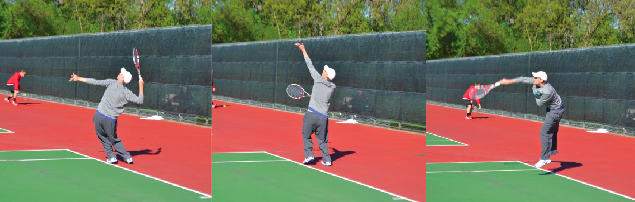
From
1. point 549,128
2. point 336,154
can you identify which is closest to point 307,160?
point 336,154

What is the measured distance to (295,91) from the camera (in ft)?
28.5

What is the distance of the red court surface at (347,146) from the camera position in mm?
7812

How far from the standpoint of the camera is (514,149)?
47.5ft

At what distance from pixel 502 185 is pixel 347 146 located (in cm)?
236

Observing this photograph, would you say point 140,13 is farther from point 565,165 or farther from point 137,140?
point 565,165

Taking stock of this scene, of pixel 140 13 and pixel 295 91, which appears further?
pixel 295 91

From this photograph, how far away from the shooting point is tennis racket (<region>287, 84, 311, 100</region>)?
8469 millimetres

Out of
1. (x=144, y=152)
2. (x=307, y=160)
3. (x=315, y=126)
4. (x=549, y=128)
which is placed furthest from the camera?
(x=144, y=152)

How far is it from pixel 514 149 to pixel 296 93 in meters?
7.51

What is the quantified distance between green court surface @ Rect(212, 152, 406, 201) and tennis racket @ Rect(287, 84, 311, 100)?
1.07m

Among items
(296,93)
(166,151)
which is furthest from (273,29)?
(166,151)

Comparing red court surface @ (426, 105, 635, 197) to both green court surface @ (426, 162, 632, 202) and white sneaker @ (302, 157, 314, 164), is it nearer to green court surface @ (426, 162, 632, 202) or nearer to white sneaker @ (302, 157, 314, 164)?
green court surface @ (426, 162, 632, 202)

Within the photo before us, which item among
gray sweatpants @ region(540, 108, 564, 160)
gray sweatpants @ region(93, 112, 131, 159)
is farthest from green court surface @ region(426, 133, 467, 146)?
gray sweatpants @ region(93, 112, 131, 159)

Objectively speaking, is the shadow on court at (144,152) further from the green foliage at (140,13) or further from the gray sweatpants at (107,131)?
the green foliage at (140,13)
